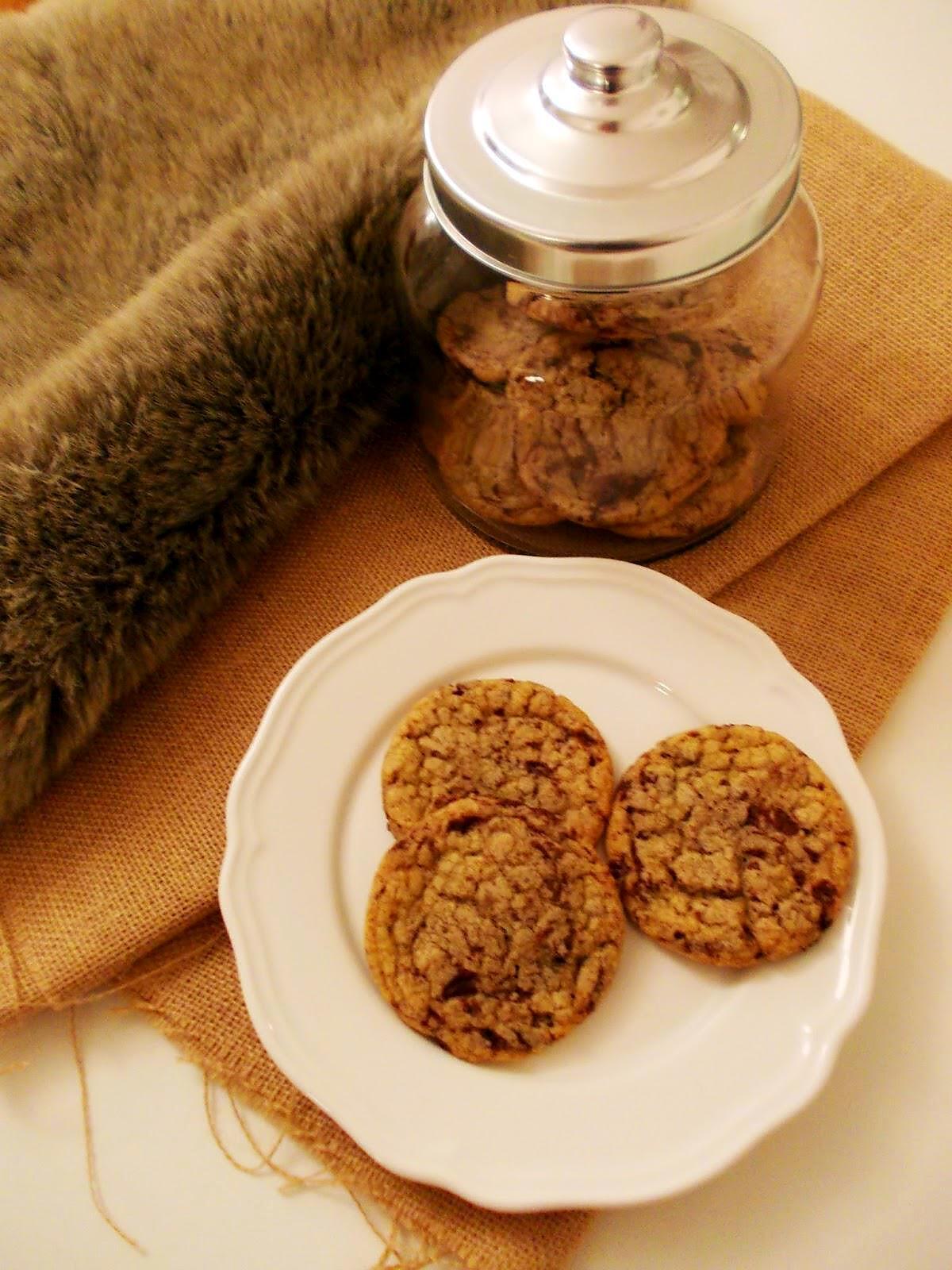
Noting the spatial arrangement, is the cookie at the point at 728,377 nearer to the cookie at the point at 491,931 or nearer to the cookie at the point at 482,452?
the cookie at the point at 482,452

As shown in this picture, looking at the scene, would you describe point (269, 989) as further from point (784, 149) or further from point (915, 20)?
point (915, 20)

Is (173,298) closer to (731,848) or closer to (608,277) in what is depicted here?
(608,277)

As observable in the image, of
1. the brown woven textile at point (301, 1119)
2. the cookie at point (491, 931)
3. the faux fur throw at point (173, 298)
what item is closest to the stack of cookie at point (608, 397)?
the faux fur throw at point (173, 298)

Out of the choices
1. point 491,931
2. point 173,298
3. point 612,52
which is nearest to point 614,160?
point 612,52

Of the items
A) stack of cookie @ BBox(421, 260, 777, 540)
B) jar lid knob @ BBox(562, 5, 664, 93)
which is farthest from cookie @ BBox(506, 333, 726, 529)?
jar lid knob @ BBox(562, 5, 664, 93)

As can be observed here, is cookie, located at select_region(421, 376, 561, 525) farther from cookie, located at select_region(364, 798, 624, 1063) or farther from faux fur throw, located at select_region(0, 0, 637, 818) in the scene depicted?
cookie, located at select_region(364, 798, 624, 1063)

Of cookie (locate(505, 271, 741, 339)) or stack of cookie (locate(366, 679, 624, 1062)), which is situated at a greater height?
cookie (locate(505, 271, 741, 339))

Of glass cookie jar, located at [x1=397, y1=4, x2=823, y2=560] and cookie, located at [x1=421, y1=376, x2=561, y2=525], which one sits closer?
glass cookie jar, located at [x1=397, y1=4, x2=823, y2=560]
